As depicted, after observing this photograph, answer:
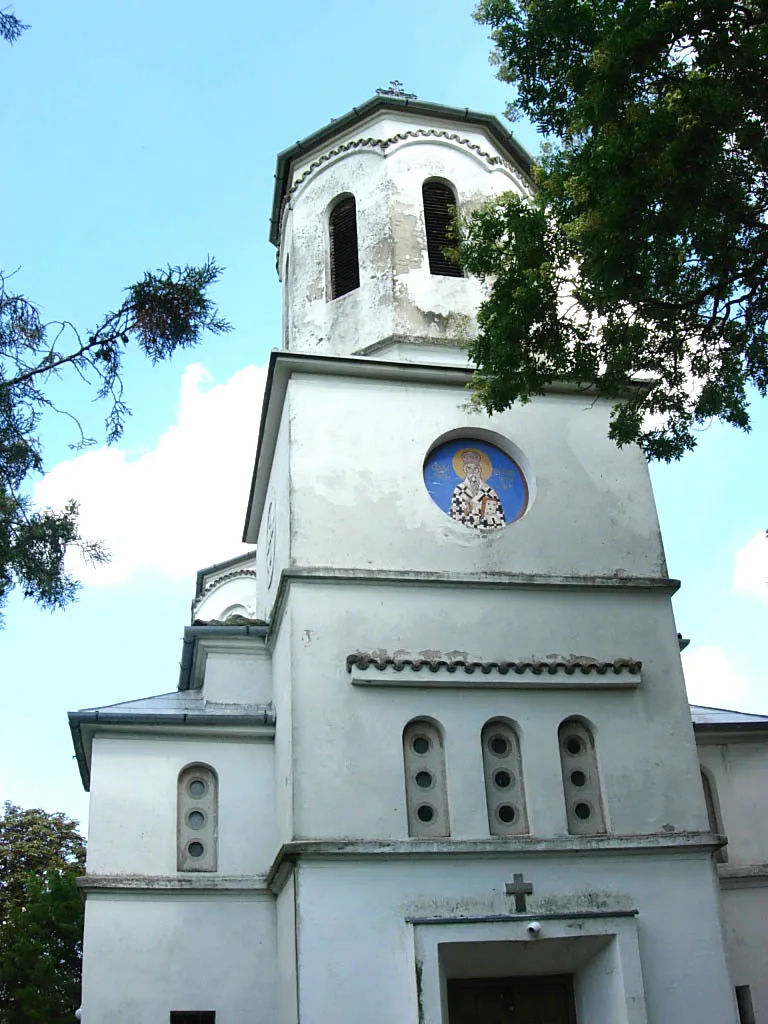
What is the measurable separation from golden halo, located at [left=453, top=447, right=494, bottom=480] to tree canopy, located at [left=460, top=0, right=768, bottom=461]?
2.32 m

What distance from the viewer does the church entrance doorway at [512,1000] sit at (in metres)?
12.0

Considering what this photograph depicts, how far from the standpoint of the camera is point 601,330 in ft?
38.2

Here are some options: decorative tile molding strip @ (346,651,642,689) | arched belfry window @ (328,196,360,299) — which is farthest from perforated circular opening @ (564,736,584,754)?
arched belfry window @ (328,196,360,299)

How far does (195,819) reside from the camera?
44.3 feet

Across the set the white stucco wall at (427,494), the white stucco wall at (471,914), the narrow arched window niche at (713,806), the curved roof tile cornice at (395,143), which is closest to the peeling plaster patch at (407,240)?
the curved roof tile cornice at (395,143)

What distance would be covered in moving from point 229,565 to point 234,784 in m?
11.7

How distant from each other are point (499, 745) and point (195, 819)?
3.79 metres

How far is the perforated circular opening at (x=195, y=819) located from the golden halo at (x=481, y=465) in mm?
5211

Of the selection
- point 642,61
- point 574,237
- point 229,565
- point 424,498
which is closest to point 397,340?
point 424,498

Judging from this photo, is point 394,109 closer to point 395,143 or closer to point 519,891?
point 395,143

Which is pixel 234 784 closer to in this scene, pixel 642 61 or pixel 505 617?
pixel 505 617

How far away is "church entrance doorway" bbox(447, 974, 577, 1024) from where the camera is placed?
12023 millimetres

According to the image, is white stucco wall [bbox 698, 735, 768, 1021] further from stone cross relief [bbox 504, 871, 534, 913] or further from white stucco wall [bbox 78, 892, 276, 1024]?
white stucco wall [bbox 78, 892, 276, 1024]

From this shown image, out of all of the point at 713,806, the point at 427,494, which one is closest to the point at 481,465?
the point at 427,494
